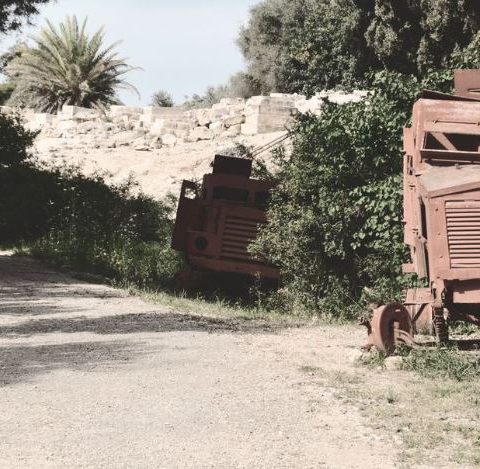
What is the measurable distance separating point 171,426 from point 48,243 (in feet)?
47.5

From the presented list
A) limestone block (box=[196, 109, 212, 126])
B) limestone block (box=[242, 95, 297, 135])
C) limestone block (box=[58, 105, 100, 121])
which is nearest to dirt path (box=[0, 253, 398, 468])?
limestone block (box=[242, 95, 297, 135])

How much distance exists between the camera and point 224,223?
1591 centimetres

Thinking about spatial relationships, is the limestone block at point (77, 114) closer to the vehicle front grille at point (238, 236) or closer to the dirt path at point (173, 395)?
the vehicle front grille at point (238, 236)

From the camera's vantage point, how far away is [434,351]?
881cm

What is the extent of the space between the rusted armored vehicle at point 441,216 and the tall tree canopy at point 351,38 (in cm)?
758

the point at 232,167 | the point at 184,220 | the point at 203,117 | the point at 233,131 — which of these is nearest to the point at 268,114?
the point at 233,131

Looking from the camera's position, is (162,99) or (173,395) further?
(162,99)

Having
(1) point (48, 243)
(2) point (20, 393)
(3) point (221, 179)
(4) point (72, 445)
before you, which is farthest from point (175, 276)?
(4) point (72, 445)

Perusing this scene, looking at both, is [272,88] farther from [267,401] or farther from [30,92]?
[267,401]

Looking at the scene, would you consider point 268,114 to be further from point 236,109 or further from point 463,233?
point 463,233

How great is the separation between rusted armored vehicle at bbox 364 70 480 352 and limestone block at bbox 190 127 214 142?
21633mm

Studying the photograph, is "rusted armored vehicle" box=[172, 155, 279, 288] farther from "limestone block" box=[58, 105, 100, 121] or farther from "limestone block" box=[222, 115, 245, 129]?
"limestone block" box=[58, 105, 100, 121]

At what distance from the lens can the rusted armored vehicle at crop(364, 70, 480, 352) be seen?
27.2 feet

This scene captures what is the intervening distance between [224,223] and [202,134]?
1697 cm
